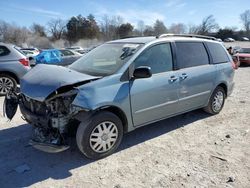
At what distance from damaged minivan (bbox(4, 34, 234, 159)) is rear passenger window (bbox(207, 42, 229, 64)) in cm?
39

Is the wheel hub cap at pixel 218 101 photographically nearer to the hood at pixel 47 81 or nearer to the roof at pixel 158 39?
the roof at pixel 158 39

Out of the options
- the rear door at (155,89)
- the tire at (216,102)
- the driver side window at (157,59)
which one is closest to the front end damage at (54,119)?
the rear door at (155,89)

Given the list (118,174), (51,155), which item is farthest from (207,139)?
(51,155)

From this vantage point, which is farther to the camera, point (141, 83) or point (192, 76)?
point (192, 76)

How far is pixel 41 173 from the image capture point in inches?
131

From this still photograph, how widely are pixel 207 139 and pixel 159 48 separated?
178cm

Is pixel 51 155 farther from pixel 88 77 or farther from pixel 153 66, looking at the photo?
pixel 153 66

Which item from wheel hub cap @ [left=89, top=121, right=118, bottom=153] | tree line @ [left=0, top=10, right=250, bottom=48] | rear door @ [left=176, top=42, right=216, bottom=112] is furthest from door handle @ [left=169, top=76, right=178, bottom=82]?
tree line @ [left=0, top=10, right=250, bottom=48]

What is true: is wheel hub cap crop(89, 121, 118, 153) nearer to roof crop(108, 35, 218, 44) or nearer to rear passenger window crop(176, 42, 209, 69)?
roof crop(108, 35, 218, 44)

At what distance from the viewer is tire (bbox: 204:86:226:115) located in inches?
216

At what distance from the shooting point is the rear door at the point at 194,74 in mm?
4605

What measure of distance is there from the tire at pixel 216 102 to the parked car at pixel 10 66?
534cm

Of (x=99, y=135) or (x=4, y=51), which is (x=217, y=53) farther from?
(x=4, y=51)

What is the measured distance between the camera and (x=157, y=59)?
13.9 ft
